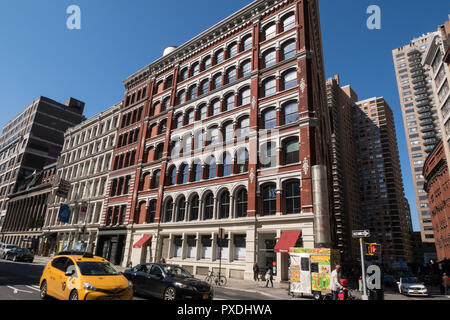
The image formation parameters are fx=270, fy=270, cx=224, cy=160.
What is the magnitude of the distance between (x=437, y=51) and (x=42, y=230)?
79.0 meters

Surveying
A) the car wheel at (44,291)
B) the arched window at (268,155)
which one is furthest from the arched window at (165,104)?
the car wheel at (44,291)

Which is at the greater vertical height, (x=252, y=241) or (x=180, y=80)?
(x=180, y=80)

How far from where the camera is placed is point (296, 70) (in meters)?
26.2

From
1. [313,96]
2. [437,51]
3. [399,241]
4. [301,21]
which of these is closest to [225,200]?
[313,96]

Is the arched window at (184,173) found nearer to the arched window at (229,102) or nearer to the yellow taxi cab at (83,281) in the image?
the arched window at (229,102)

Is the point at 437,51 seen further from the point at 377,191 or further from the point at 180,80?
the point at 377,191

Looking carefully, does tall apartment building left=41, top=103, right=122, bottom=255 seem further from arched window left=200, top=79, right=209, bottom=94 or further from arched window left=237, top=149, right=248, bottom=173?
arched window left=237, top=149, right=248, bottom=173

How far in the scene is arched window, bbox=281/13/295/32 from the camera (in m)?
28.3

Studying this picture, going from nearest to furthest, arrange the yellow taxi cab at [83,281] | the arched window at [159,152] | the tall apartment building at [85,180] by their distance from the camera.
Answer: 1. the yellow taxi cab at [83,281]
2. the arched window at [159,152]
3. the tall apartment building at [85,180]

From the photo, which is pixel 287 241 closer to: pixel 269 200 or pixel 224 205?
pixel 269 200

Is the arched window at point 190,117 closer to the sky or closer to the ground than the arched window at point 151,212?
closer to the sky

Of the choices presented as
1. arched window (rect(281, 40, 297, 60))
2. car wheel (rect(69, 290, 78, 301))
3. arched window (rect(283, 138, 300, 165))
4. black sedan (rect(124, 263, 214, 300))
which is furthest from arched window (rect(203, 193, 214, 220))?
car wheel (rect(69, 290, 78, 301))

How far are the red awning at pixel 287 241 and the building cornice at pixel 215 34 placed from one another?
23.8 meters

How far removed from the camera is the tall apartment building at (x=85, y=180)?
40.6m
